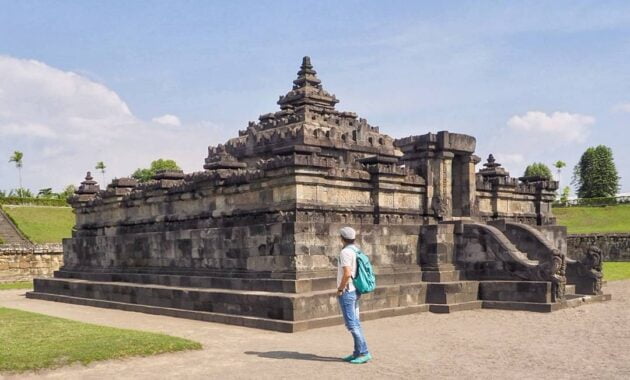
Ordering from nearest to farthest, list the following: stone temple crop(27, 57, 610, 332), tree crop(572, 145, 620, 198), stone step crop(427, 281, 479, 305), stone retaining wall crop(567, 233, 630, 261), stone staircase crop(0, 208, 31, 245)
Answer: stone temple crop(27, 57, 610, 332) → stone step crop(427, 281, 479, 305) → stone retaining wall crop(567, 233, 630, 261) → stone staircase crop(0, 208, 31, 245) → tree crop(572, 145, 620, 198)

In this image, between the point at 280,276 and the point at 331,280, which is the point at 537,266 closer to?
the point at 331,280

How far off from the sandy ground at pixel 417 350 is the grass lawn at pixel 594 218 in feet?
125

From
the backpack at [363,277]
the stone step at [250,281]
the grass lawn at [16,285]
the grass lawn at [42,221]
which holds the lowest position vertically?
the grass lawn at [16,285]

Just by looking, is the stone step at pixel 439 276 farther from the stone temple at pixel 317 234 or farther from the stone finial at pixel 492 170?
the stone finial at pixel 492 170

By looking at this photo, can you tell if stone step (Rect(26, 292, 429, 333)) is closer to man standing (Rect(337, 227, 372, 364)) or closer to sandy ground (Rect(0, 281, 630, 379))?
sandy ground (Rect(0, 281, 630, 379))

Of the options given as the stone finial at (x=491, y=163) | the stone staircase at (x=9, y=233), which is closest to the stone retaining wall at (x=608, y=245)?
the stone finial at (x=491, y=163)

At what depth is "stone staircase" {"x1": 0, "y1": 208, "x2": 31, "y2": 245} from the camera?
40000 millimetres

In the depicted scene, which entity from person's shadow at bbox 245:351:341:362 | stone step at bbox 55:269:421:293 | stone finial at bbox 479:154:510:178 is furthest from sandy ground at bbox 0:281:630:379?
stone finial at bbox 479:154:510:178

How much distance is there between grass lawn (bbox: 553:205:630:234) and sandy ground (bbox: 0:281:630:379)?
37977mm

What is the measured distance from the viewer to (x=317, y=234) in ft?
42.7

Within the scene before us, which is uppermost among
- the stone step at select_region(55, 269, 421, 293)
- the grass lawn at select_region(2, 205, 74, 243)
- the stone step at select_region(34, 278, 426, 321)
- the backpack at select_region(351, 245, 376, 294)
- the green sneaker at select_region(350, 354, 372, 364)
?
the grass lawn at select_region(2, 205, 74, 243)

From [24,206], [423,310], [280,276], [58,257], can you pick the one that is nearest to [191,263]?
[280,276]

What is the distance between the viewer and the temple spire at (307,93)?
19.3 metres

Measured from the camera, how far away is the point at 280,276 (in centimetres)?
1281
